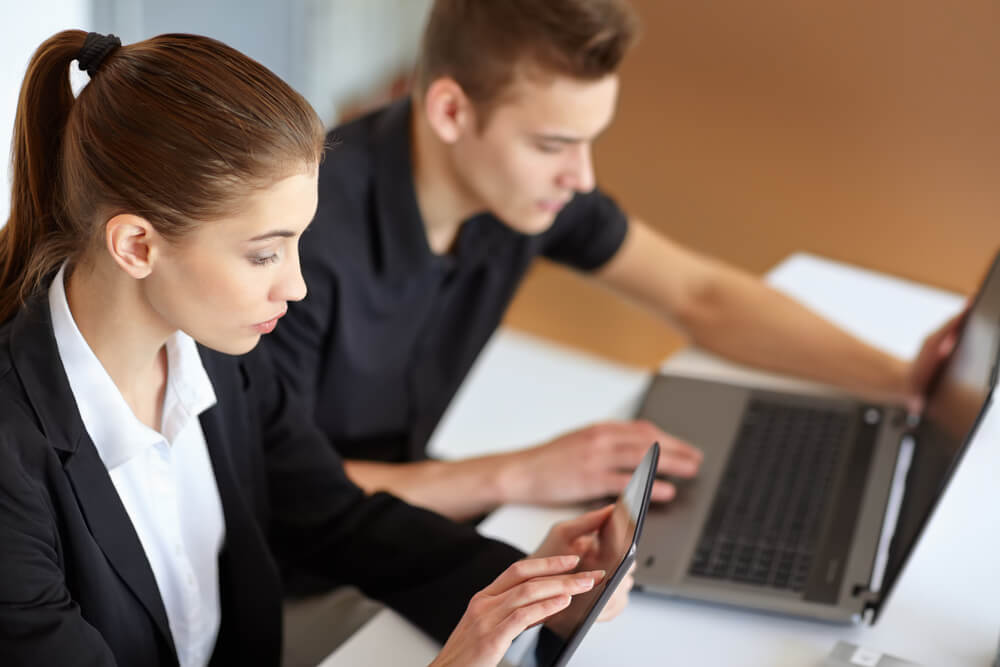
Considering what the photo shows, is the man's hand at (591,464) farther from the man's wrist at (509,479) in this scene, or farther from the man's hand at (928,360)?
the man's hand at (928,360)

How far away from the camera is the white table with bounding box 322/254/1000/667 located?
0.99m

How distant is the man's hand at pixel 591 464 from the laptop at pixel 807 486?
3 cm

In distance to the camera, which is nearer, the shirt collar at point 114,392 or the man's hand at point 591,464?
the shirt collar at point 114,392

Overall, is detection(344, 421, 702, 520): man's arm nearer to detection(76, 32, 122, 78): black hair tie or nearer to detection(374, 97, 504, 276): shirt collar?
detection(374, 97, 504, 276): shirt collar

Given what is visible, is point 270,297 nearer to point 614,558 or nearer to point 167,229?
point 167,229

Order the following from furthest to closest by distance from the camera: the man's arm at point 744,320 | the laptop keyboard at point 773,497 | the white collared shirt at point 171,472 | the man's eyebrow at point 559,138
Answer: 1. the man's arm at point 744,320
2. the man's eyebrow at point 559,138
3. the laptop keyboard at point 773,497
4. the white collared shirt at point 171,472

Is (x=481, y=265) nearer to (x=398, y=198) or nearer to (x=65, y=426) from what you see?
(x=398, y=198)

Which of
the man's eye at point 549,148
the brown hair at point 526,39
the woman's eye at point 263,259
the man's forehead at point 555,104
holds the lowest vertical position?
the man's eye at point 549,148

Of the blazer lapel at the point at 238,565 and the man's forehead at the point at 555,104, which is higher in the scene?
the man's forehead at the point at 555,104

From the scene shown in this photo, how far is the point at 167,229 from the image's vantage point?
0.77m

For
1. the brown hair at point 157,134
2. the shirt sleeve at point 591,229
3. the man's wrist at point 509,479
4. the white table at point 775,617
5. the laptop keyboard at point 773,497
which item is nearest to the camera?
→ the brown hair at point 157,134

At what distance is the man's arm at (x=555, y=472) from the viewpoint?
3.87ft

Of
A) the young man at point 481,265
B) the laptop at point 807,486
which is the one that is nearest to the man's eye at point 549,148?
the young man at point 481,265

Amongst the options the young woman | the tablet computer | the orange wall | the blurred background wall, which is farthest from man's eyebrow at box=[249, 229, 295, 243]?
the orange wall
